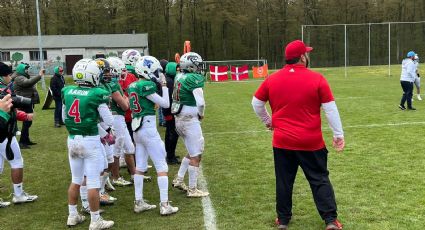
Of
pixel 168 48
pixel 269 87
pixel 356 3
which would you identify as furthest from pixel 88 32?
pixel 269 87

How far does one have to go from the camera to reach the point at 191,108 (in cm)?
643

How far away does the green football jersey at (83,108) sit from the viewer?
16.9 feet

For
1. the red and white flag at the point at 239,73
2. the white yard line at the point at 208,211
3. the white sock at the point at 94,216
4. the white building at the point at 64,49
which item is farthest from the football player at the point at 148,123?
the white building at the point at 64,49

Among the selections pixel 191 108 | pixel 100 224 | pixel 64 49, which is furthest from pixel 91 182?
pixel 64 49

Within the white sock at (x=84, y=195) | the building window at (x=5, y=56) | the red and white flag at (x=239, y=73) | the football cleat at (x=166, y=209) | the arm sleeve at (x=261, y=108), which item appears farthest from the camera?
the building window at (x=5, y=56)

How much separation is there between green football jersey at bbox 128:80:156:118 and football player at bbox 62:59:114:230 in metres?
0.68

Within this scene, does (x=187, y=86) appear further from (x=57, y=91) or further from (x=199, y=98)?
(x=57, y=91)

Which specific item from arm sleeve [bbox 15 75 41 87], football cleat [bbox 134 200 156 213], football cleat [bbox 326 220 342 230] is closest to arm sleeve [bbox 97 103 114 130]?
football cleat [bbox 134 200 156 213]

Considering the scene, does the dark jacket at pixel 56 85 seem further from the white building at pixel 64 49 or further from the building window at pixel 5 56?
the building window at pixel 5 56

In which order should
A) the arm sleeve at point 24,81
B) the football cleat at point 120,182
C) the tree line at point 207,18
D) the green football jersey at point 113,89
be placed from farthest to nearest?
the tree line at point 207,18
the arm sleeve at point 24,81
the football cleat at point 120,182
the green football jersey at point 113,89

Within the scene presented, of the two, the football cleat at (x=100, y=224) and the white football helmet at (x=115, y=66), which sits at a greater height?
the white football helmet at (x=115, y=66)

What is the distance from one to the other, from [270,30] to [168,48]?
18.8 metres

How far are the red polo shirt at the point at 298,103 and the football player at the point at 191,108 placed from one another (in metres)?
1.67

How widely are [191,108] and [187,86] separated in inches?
13.2
